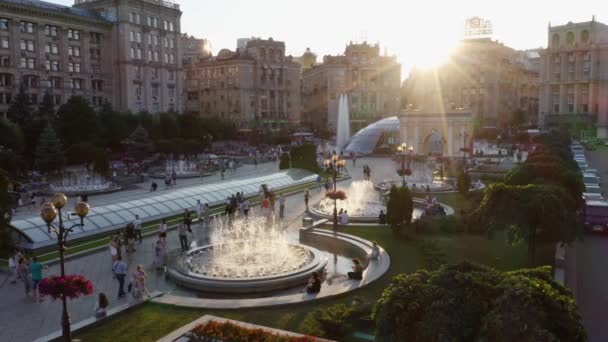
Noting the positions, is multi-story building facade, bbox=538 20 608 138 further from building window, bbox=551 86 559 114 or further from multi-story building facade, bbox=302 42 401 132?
multi-story building facade, bbox=302 42 401 132

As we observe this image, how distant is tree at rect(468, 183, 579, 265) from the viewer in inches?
651

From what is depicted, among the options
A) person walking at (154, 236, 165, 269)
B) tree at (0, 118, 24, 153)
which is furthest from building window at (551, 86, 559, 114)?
person walking at (154, 236, 165, 269)

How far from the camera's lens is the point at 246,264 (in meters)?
19.0

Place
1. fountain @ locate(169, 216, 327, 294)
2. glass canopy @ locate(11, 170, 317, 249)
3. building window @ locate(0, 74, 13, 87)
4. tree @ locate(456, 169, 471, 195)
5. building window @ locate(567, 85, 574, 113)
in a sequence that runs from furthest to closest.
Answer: building window @ locate(567, 85, 574, 113), building window @ locate(0, 74, 13, 87), tree @ locate(456, 169, 471, 195), glass canopy @ locate(11, 170, 317, 249), fountain @ locate(169, 216, 327, 294)

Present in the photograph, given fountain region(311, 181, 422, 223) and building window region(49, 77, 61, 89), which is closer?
fountain region(311, 181, 422, 223)

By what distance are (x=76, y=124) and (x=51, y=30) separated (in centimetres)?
2203

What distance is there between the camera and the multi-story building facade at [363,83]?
11150cm

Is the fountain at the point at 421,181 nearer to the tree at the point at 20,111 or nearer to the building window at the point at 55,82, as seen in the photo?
the tree at the point at 20,111

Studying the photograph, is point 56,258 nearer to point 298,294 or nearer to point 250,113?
point 298,294

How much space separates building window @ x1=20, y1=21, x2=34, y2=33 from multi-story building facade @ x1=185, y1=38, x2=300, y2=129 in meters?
38.7

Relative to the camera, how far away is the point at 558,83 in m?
84.1

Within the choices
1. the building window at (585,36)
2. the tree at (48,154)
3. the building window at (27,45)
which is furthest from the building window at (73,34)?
the building window at (585,36)

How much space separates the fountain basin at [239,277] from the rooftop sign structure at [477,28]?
93921mm

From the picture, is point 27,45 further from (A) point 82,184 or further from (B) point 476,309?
(B) point 476,309
